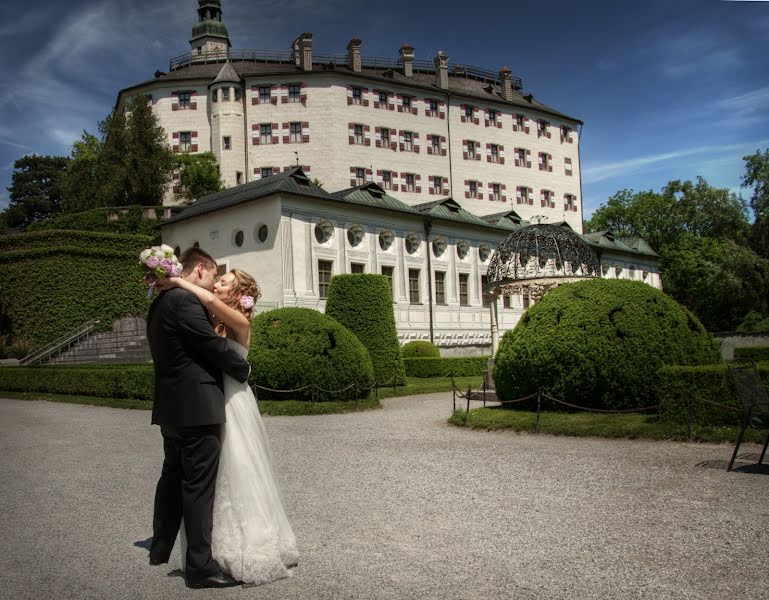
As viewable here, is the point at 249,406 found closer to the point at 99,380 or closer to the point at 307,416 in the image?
the point at 307,416

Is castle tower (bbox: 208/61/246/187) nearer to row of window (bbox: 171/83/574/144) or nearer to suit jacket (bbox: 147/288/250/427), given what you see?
row of window (bbox: 171/83/574/144)

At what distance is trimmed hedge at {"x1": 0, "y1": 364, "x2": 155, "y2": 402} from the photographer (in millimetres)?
19281

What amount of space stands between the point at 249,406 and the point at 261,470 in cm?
44

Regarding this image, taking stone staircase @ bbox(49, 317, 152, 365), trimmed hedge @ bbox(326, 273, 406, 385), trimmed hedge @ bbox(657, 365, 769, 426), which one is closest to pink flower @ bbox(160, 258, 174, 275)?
trimmed hedge @ bbox(657, 365, 769, 426)

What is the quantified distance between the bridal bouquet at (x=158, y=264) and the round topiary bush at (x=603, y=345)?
9.17 m

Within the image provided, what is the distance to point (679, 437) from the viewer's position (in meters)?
10.8

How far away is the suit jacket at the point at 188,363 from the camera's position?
4.89 meters

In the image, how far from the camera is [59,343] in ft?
103

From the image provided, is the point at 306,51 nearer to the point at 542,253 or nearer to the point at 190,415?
the point at 542,253

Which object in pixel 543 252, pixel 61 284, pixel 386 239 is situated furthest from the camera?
pixel 386 239

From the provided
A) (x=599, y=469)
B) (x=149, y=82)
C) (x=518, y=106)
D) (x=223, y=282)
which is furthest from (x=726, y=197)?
(x=223, y=282)

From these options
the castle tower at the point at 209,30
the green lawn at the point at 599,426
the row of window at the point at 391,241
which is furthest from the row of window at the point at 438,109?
the green lawn at the point at 599,426

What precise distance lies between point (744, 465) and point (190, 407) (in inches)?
266

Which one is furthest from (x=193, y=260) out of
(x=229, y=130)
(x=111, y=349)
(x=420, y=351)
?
(x=229, y=130)
